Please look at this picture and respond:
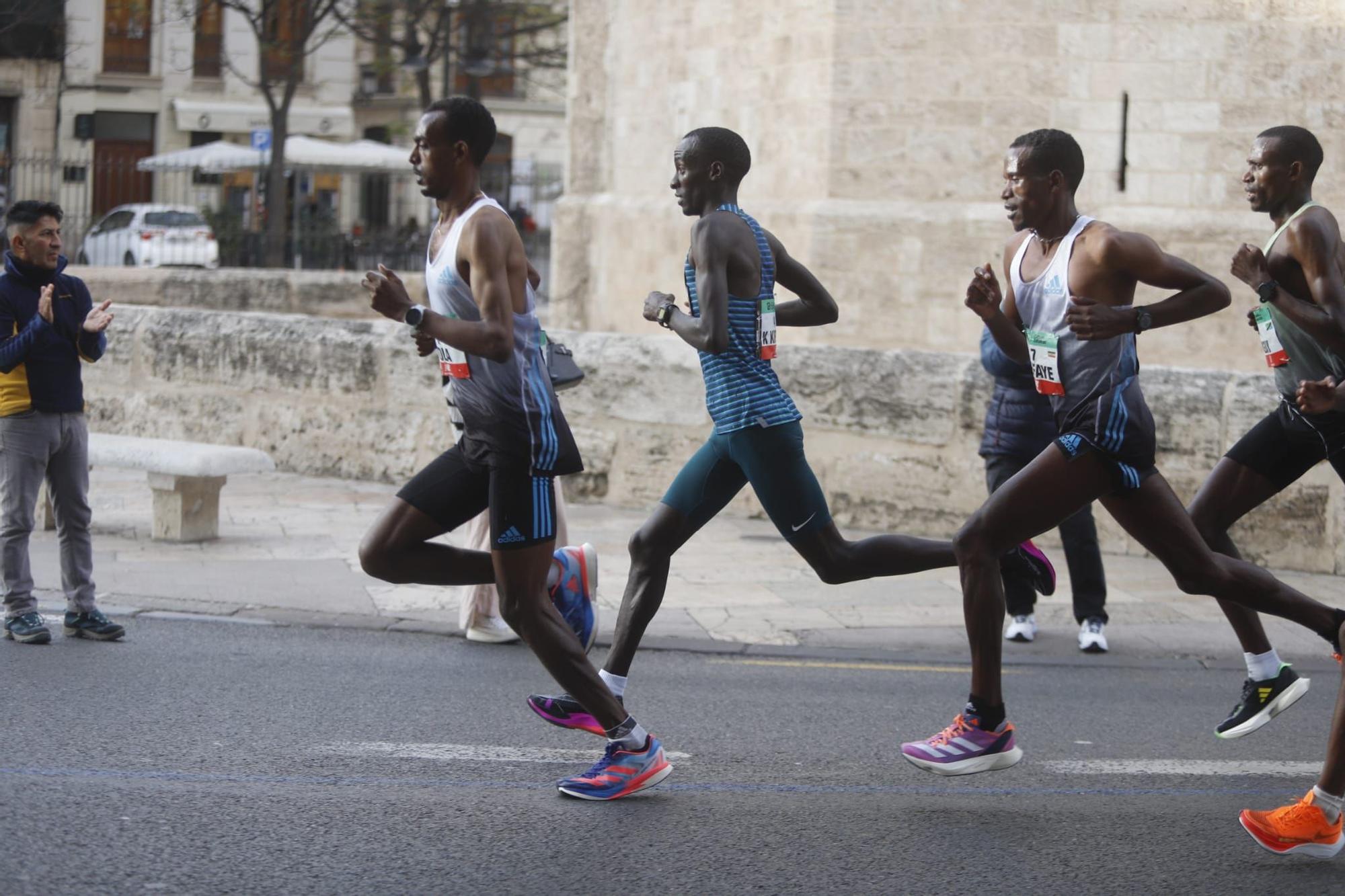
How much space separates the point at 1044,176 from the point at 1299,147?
102 centimetres

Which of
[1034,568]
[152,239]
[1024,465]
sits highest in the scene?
[152,239]

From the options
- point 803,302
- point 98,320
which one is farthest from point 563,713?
point 98,320

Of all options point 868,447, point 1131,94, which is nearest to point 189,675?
point 868,447

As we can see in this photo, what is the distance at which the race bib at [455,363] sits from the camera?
4.68 m

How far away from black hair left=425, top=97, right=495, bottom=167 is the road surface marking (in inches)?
111

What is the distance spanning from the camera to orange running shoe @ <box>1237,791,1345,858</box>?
4262mm

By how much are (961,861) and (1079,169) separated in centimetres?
207

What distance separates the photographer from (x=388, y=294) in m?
4.36

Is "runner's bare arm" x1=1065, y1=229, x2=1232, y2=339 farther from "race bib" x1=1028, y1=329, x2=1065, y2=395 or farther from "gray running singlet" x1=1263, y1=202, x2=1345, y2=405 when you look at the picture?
"gray running singlet" x1=1263, y1=202, x2=1345, y2=405

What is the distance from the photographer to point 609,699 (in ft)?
15.5

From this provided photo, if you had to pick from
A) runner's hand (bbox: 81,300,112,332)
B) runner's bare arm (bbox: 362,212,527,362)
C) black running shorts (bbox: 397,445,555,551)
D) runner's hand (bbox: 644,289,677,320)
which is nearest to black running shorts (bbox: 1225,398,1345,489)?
runner's hand (bbox: 644,289,677,320)

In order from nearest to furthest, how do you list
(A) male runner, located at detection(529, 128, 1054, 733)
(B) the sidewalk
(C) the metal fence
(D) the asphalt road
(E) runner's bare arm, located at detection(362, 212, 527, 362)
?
1. (D) the asphalt road
2. (E) runner's bare arm, located at detection(362, 212, 527, 362)
3. (A) male runner, located at detection(529, 128, 1054, 733)
4. (B) the sidewalk
5. (C) the metal fence

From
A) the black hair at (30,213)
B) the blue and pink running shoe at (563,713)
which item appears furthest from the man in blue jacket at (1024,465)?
the black hair at (30,213)

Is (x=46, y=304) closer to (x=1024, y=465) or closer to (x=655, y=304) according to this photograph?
(x=655, y=304)
